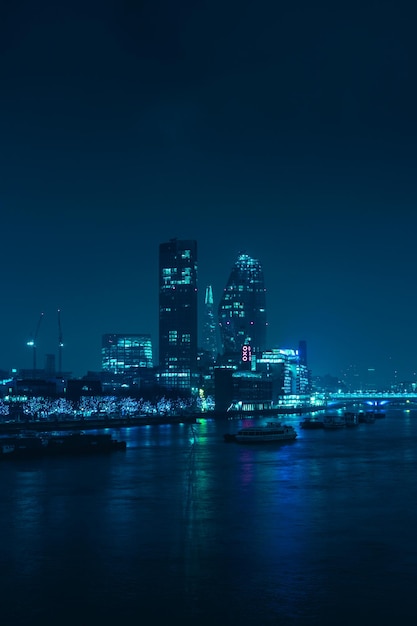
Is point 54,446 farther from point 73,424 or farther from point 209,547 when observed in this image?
point 73,424

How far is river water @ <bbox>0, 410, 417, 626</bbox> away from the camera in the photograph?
2511cm

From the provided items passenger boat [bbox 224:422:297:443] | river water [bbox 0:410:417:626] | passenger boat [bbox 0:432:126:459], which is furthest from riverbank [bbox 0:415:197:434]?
river water [bbox 0:410:417:626]

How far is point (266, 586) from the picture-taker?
27312mm

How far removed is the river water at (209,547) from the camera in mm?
25109

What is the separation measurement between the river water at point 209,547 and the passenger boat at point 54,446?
1493cm

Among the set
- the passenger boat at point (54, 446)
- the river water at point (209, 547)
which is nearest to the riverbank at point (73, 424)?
the passenger boat at point (54, 446)

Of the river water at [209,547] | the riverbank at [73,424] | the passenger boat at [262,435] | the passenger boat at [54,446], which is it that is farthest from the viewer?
the riverbank at [73,424]

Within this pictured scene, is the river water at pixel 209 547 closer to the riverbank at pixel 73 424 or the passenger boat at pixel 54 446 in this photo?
the passenger boat at pixel 54 446

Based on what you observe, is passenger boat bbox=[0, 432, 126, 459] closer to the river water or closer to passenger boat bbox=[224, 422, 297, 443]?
the river water

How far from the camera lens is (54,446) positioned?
274ft

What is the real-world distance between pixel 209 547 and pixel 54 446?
172ft

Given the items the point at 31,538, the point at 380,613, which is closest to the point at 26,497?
the point at 31,538

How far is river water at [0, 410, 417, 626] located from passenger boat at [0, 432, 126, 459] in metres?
14.9

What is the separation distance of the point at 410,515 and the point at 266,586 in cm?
1641
